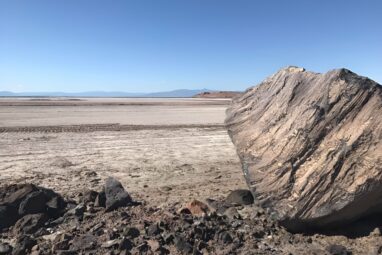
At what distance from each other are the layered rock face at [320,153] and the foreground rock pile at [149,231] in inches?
15.5

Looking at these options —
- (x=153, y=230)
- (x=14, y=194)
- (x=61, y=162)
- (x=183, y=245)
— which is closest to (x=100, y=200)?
(x=14, y=194)

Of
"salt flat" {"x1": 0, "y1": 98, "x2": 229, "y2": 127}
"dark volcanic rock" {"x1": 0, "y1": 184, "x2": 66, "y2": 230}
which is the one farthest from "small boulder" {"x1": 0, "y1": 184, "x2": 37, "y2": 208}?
"salt flat" {"x1": 0, "y1": 98, "x2": 229, "y2": 127}

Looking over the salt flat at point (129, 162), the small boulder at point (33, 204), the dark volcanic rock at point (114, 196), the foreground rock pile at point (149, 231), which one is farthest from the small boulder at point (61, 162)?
the small boulder at point (33, 204)

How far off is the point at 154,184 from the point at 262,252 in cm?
415

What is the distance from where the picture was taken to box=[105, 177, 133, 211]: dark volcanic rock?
23.2 ft

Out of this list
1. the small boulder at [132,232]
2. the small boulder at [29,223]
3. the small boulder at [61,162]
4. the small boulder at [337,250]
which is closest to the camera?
the small boulder at [337,250]

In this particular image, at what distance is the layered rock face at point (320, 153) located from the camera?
5773 mm

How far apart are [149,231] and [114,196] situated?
4.77 feet

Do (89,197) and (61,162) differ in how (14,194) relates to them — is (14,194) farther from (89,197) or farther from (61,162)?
(61,162)

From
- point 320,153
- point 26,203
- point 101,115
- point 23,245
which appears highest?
point 320,153

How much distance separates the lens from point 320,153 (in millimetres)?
6105

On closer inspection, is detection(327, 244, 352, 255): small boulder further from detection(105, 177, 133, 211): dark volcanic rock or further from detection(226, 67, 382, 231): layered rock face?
detection(105, 177, 133, 211): dark volcanic rock

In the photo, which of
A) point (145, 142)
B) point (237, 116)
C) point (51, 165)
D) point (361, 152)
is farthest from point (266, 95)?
point (145, 142)

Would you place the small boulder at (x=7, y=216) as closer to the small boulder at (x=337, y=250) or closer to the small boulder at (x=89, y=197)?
the small boulder at (x=89, y=197)
